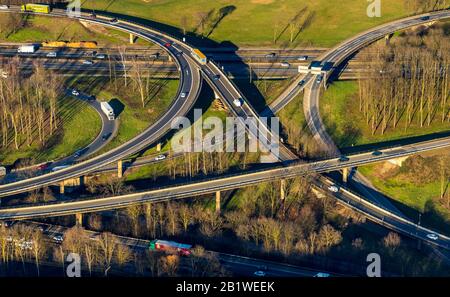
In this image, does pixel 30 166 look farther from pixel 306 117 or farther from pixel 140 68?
pixel 306 117

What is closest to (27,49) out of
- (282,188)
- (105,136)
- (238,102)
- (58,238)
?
(105,136)

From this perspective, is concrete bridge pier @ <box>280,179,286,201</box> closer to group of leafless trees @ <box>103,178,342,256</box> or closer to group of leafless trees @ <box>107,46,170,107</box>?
group of leafless trees @ <box>103,178,342,256</box>

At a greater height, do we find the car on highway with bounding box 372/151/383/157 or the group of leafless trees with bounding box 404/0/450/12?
the group of leafless trees with bounding box 404/0/450/12

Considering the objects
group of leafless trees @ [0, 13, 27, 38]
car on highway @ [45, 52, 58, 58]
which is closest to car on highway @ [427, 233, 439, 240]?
car on highway @ [45, 52, 58, 58]

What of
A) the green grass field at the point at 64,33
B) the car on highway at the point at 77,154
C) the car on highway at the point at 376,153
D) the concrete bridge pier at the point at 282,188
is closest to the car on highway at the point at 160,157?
the car on highway at the point at 77,154

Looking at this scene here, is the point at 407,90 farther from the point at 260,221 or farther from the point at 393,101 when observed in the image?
the point at 260,221
